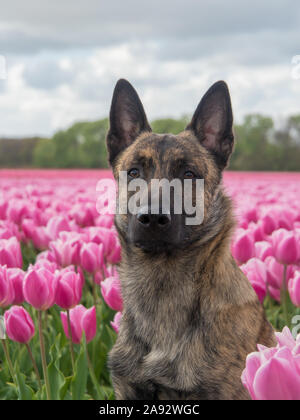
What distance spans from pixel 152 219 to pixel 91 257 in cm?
95

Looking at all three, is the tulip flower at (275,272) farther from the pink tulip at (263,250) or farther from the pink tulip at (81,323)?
the pink tulip at (81,323)

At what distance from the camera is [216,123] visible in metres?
3.49

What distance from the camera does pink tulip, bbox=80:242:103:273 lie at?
3512 millimetres

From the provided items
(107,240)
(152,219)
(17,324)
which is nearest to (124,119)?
(107,240)

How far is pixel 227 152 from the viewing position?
11.7 ft

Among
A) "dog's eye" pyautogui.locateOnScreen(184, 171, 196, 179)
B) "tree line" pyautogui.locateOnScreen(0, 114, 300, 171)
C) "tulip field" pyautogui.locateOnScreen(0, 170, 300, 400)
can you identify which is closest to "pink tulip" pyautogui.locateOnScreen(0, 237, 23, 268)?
"tulip field" pyautogui.locateOnScreen(0, 170, 300, 400)

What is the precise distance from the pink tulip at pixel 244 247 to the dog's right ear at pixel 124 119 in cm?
110

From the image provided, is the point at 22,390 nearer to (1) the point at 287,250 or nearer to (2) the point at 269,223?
(1) the point at 287,250

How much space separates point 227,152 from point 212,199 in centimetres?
47

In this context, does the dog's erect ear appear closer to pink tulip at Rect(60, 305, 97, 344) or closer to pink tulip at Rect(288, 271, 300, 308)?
pink tulip at Rect(288, 271, 300, 308)

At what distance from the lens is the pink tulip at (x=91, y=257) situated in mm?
3512

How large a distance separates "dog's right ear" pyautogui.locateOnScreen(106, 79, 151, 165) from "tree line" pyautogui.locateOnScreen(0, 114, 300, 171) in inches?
559

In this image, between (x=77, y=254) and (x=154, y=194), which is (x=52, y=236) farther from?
(x=154, y=194)
